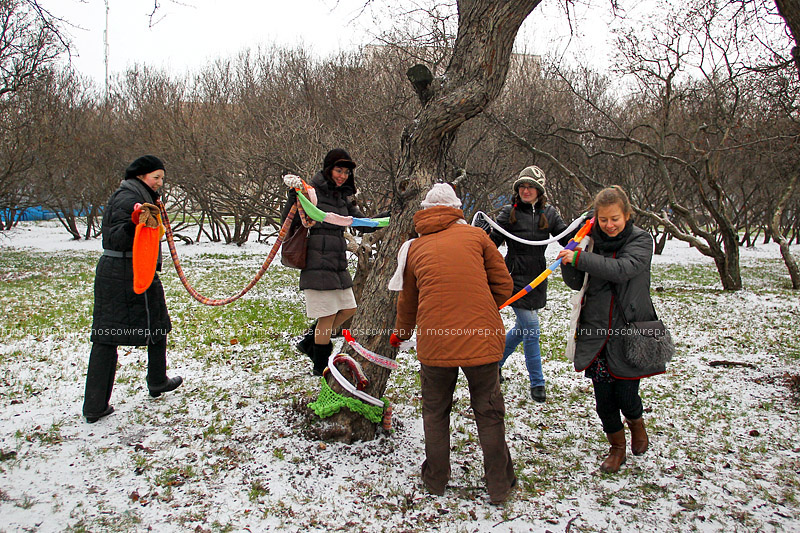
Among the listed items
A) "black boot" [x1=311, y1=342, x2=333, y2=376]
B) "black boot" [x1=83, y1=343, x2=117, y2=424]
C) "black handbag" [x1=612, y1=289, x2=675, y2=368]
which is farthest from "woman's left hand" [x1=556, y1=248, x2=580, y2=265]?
"black boot" [x1=83, y1=343, x2=117, y2=424]

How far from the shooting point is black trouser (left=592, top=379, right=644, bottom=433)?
125 inches

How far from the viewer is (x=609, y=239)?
3.19m

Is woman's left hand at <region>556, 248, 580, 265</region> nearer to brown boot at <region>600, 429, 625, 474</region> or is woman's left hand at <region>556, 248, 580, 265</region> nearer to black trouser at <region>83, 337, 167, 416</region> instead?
brown boot at <region>600, 429, 625, 474</region>

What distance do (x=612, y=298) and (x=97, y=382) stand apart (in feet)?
12.1

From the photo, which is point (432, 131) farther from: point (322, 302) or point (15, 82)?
point (15, 82)

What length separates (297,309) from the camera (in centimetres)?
843

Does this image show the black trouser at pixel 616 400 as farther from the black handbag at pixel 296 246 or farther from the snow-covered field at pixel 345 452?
the black handbag at pixel 296 246

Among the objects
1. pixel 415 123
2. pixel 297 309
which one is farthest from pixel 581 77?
pixel 415 123

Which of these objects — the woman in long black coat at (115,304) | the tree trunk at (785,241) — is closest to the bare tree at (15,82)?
the woman in long black coat at (115,304)

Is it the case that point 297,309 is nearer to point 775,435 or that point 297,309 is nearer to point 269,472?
point 269,472

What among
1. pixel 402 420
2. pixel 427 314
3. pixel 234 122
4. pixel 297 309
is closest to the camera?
pixel 427 314

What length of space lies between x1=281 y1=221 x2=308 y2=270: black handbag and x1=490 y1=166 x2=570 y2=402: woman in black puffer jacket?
5.37 feet

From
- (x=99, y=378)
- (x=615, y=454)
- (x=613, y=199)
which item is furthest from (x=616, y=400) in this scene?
(x=99, y=378)

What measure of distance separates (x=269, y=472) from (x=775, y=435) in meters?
3.60
